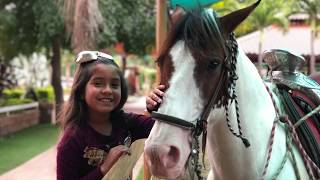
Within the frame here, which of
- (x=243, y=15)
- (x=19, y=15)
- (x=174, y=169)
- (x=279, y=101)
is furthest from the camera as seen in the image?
(x=19, y=15)

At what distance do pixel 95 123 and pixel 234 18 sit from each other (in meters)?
1.05

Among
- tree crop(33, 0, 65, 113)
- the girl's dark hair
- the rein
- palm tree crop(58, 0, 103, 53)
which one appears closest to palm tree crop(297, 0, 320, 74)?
tree crop(33, 0, 65, 113)

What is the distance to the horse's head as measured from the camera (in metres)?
1.99

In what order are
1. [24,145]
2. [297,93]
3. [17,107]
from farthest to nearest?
1. [17,107]
2. [24,145]
3. [297,93]

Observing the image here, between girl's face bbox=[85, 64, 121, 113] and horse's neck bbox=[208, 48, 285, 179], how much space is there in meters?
0.59

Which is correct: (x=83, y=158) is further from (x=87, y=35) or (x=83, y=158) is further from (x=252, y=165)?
(x=87, y=35)

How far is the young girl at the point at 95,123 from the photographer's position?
8.75 feet

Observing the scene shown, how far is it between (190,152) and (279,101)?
96 centimetres

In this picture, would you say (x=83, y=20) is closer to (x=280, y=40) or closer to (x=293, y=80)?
(x=293, y=80)

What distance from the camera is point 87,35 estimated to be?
9484mm

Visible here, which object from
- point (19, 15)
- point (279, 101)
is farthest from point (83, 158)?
point (19, 15)

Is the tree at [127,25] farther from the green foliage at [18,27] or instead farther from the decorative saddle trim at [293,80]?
the decorative saddle trim at [293,80]

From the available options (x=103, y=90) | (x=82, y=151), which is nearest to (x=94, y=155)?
(x=82, y=151)

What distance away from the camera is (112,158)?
2625 millimetres
